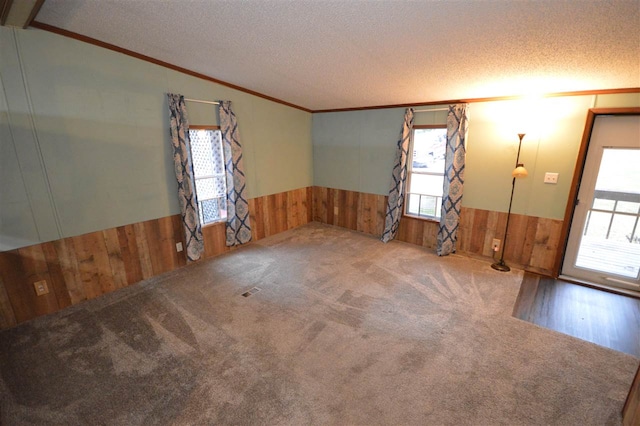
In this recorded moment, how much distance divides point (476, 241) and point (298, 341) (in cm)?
311

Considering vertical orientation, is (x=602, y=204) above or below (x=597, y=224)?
above

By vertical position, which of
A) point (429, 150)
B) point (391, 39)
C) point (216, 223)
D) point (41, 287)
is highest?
point (391, 39)

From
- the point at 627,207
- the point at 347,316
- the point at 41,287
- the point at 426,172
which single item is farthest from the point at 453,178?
the point at 41,287

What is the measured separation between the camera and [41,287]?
266 centimetres

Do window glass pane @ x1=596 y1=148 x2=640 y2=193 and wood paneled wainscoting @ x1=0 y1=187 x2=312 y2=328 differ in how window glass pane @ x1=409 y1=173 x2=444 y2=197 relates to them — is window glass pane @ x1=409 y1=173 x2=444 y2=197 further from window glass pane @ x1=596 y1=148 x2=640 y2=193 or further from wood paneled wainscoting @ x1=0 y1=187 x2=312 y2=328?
wood paneled wainscoting @ x1=0 y1=187 x2=312 y2=328

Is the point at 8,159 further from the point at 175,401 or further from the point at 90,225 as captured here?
the point at 175,401

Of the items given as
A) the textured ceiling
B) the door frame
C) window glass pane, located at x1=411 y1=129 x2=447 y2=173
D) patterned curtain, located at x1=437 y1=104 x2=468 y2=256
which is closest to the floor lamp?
the door frame

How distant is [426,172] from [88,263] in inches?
182

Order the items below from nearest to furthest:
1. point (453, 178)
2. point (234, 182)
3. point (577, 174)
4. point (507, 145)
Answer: point (577, 174) < point (507, 145) < point (453, 178) < point (234, 182)

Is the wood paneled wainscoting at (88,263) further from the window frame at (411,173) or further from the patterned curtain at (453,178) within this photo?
the patterned curtain at (453,178)

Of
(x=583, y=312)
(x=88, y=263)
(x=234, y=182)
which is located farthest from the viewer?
(x=234, y=182)

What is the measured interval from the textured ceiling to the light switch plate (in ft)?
3.19

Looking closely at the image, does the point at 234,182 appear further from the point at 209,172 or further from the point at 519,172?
the point at 519,172

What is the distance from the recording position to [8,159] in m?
2.38
